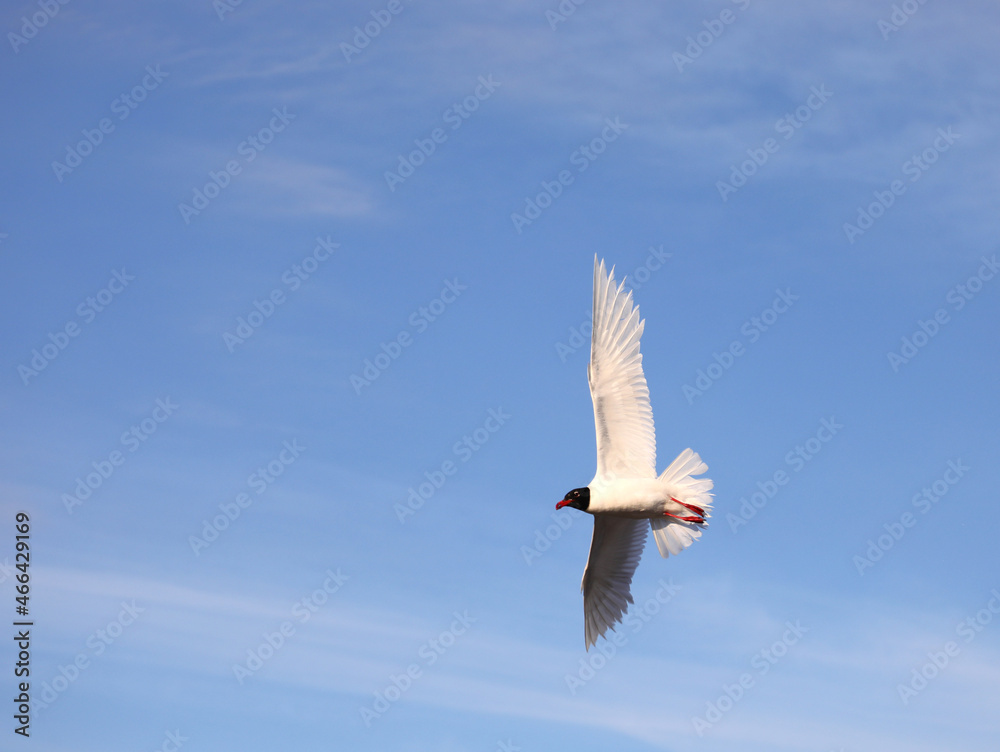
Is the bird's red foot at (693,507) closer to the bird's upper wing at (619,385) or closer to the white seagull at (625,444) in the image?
the white seagull at (625,444)

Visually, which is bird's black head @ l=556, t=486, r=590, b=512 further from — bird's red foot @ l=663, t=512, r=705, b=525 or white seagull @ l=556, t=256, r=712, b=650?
bird's red foot @ l=663, t=512, r=705, b=525

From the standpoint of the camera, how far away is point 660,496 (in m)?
34.7

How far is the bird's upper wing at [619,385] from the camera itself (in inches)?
1364

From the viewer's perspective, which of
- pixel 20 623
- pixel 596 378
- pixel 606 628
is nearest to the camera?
pixel 596 378

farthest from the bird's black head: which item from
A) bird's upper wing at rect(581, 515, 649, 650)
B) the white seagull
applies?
bird's upper wing at rect(581, 515, 649, 650)

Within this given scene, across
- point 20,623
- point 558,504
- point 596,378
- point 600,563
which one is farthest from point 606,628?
point 20,623

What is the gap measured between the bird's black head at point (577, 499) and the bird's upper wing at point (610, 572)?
1.42 meters

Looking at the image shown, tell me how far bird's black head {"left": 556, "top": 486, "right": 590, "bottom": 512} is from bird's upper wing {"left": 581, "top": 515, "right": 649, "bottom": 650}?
142 centimetres

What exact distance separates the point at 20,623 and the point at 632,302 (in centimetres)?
1867

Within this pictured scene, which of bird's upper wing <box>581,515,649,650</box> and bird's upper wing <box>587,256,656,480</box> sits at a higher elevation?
bird's upper wing <box>587,256,656,480</box>

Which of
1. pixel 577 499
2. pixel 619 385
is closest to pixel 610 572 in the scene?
pixel 577 499

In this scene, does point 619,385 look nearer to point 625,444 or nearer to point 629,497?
point 625,444

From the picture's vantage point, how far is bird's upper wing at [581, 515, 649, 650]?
36.5 metres

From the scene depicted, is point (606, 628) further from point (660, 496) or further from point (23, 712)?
point (23, 712)
